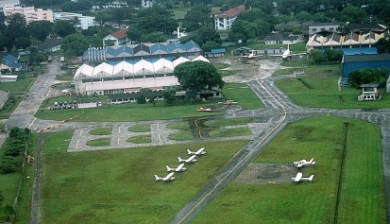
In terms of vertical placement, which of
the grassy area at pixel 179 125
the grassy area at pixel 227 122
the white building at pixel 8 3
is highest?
the white building at pixel 8 3

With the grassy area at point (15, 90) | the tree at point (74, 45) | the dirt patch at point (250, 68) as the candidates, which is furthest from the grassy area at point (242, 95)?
the tree at point (74, 45)

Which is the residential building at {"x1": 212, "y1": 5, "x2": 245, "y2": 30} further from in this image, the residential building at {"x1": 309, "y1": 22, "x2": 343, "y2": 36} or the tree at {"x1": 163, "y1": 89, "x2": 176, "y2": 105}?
the tree at {"x1": 163, "y1": 89, "x2": 176, "y2": 105}

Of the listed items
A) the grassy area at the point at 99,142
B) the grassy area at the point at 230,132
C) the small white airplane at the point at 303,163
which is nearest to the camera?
the small white airplane at the point at 303,163

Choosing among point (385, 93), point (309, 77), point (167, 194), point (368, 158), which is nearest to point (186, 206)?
point (167, 194)

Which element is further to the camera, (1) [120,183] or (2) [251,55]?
(2) [251,55]

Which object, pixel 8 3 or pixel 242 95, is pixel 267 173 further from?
pixel 8 3

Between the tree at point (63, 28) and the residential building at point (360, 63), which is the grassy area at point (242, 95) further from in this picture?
the tree at point (63, 28)

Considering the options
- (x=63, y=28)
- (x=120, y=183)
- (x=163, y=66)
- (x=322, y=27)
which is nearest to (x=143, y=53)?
(x=163, y=66)
